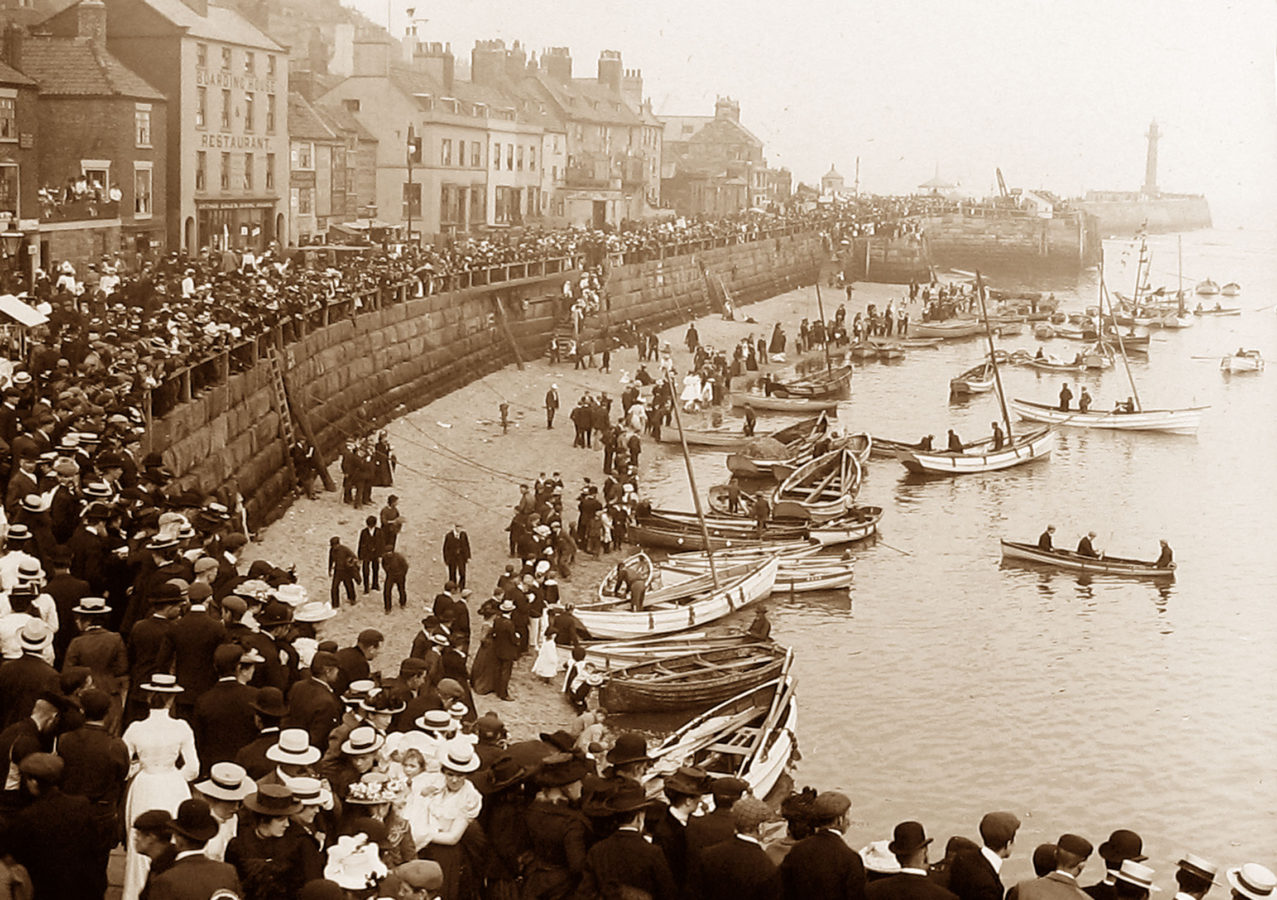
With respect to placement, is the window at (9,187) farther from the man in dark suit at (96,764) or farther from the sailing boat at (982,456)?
the man in dark suit at (96,764)

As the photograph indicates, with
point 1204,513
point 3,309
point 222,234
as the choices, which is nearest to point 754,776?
point 3,309

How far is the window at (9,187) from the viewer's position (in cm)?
3744

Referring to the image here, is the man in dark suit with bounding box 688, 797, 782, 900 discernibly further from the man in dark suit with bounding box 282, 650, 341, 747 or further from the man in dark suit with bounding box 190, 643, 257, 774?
the man in dark suit with bounding box 190, 643, 257, 774

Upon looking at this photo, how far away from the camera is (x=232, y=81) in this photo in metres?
51.9

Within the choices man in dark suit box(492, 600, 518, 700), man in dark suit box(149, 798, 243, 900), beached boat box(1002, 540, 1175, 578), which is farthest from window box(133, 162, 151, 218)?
man in dark suit box(149, 798, 243, 900)

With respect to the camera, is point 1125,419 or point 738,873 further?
point 1125,419

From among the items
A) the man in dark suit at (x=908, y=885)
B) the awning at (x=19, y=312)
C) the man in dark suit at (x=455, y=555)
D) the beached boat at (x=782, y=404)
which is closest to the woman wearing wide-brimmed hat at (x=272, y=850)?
the man in dark suit at (x=908, y=885)

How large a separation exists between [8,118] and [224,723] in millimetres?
34092

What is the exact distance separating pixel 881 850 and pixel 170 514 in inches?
302

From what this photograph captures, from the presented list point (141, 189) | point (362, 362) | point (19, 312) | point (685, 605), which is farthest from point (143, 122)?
point (685, 605)

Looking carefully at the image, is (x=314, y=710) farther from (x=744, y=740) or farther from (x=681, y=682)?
(x=681, y=682)

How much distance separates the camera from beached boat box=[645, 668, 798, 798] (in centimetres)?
1933

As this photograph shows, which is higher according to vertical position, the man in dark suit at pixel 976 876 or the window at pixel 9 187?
the window at pixel 9 187

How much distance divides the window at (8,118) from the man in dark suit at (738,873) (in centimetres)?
3615
